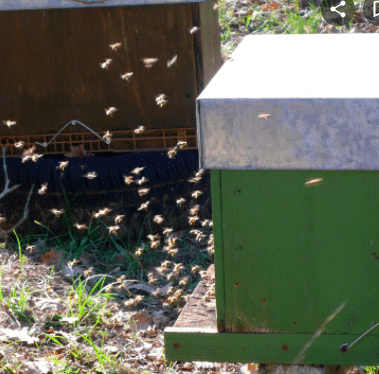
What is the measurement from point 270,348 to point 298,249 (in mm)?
361

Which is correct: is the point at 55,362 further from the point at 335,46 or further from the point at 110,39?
the point at 110,39

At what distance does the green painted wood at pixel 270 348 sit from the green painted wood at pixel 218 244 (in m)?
0.07

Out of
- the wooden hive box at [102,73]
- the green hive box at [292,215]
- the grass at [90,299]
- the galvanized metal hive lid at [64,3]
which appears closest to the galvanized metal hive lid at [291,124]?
the green hive box at [292,215]

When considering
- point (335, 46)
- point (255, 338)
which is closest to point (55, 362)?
point (255, 338)

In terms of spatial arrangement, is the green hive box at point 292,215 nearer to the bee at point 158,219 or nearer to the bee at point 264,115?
the bee at point 264,115

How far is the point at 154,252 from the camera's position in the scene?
154 inches

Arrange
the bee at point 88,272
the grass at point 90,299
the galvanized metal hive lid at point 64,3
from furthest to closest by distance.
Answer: the galvanized metal hive lid at point 64,3 < the bee at point 88,272 < the grass at point 90,299

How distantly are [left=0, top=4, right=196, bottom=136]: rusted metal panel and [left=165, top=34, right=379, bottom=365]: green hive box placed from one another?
2.11 metres

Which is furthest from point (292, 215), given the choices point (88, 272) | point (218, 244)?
point (88, 272)

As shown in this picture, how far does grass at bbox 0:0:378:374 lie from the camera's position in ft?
9.35

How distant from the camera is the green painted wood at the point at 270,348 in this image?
1.81 metres

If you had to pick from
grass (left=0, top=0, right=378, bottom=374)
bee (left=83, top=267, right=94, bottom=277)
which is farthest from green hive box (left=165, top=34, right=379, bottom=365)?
bee (left=83, top=267, right=94, bottom=277)

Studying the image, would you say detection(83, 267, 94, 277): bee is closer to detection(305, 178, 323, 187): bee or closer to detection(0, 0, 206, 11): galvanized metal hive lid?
detection(0, 0, 206, 11): galvanized metal hive lid

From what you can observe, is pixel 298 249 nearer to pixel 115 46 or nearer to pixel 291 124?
pixel 291 124
